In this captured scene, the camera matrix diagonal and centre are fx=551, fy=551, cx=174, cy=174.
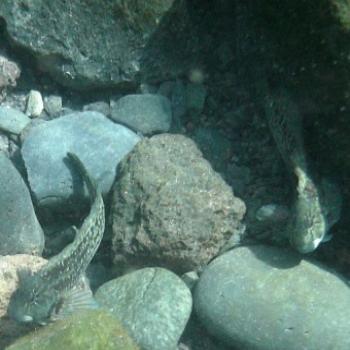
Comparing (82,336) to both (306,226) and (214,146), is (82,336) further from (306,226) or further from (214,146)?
(214,146)

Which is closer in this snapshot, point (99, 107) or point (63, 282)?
point (63, 282)

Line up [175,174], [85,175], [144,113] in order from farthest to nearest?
[144,113]
[85,175]
[175,174]

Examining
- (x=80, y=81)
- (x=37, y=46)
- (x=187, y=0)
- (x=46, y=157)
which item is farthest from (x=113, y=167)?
(x=187, y=0)

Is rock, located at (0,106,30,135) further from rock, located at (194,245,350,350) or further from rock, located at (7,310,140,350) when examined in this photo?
rock, located at (194,245,350,350)

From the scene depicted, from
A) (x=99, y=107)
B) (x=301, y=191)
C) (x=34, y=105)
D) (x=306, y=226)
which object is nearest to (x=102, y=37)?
(x=99, y=107)

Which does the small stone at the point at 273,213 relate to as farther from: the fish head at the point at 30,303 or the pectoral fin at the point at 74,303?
the fish head at the point at 30,303

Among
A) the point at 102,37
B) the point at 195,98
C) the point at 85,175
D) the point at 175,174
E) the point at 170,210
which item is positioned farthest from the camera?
the point at 195,98

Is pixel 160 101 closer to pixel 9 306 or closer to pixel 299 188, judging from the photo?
pixel 299 188
